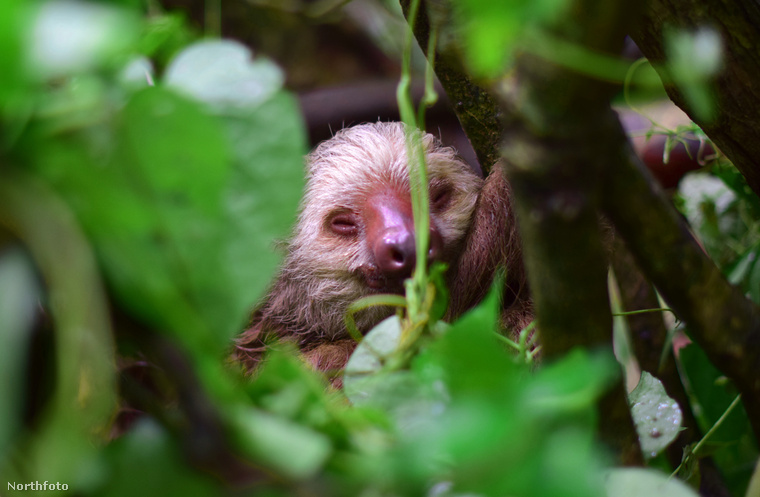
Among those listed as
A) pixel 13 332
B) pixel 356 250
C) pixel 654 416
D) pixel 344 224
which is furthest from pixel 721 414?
pixel 13 332

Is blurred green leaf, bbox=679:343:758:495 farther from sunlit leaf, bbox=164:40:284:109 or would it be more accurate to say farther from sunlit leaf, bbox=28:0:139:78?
sunlit leaf, bbox=28:0:139:78

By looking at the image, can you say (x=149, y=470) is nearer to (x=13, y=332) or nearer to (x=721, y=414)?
(x=13, y=332)

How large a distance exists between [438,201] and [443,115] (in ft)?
5.90

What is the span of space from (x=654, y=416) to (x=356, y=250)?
1105mm

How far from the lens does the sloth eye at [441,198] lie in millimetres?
1933

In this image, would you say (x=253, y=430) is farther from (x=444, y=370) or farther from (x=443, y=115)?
(x=443, y=115)

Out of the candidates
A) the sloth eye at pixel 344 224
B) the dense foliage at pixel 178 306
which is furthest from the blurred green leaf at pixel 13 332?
the sloth eye at pixel 344 224

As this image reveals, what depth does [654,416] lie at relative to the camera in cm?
86

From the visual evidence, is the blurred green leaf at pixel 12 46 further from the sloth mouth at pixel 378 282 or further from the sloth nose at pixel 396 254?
the sloth mouth at pixel 378 282

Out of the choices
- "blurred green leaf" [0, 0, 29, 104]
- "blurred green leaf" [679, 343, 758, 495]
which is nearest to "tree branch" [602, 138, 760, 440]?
"blurred green leaf" [0, 0, 29, 104]

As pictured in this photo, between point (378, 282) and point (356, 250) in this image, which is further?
point (356, 250)

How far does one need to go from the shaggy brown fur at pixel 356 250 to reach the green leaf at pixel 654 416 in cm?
66

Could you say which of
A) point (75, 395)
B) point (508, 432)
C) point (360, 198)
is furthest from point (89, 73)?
point (360, 198)

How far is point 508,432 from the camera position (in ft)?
1.16
